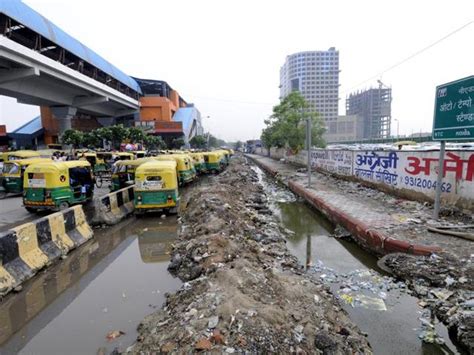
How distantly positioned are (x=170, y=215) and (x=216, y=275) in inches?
263

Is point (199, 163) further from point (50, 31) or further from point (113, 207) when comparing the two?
point (50, 31)

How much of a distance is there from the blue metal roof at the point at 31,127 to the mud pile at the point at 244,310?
6542 cm

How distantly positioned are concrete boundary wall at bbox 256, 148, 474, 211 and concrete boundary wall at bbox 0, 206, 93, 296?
1024cm

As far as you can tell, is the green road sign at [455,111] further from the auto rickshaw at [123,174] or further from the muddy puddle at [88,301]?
the auto rickshaw at [123,174]

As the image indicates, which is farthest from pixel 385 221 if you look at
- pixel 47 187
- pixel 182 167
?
pixel 182 167

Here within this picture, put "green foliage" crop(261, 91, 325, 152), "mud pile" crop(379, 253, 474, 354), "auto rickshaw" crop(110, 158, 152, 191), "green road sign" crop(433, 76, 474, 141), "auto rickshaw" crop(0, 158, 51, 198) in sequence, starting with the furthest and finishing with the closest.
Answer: "green foliage" crop(261, 91, 325, 152), "auto rickshaw" crop(0, 158, 51, 198), "auto rickshaw" crop(110, 158, 152, 191), "green road sign" crop(433, 76, 474, 141), "mud pile" crop(379, 253, 474, 354)

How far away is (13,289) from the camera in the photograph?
17.9ft

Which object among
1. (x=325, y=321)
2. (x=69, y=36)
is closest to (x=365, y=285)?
(x=325, y=321)

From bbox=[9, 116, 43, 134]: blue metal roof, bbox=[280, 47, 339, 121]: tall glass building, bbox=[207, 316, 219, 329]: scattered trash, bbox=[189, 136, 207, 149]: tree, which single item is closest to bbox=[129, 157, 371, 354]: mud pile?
bbox=[207, 316, 219, 329]: scattered trash

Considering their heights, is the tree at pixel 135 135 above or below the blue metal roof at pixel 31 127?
below

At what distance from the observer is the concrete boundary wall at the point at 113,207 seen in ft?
32.4

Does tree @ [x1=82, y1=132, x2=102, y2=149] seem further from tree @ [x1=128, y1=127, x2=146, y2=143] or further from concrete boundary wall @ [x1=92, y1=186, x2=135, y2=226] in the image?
concrete boundary wall @ [x1=92, y1=186, x2=135, y2=226]

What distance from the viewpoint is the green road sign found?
22.8 ft

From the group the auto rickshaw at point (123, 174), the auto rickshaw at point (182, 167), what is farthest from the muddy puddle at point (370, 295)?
the auto rickshaw at point (182, 167)
